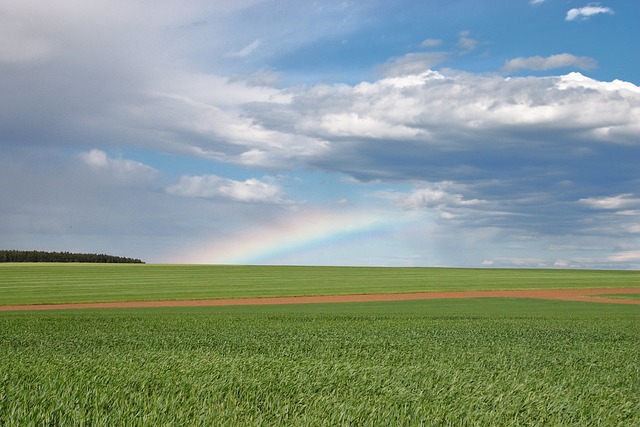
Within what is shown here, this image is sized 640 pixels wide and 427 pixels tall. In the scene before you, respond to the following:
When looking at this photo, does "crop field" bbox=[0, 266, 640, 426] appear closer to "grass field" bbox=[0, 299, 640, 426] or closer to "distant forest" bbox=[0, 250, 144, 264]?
"grass field" bbox=[0, 299, 640, 426]

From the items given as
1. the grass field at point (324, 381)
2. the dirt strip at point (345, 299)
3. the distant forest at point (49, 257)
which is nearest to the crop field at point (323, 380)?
the grass field at point (324, 381)

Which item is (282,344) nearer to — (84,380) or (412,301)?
(84,380)

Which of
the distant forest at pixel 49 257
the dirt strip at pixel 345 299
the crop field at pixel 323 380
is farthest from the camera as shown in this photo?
the distant forest at pixel 49 257

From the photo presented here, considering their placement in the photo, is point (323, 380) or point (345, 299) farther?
point (345, 299)

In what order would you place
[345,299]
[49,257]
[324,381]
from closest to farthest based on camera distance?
[324,381] < [345,299] < [49,257]

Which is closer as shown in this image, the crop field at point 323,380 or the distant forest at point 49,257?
the crop field at point 323,380

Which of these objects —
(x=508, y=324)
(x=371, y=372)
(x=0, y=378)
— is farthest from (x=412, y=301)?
(x=0, y=378)

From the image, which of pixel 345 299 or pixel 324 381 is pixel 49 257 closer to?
pixel 345 299

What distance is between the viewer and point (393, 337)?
75.8 ft

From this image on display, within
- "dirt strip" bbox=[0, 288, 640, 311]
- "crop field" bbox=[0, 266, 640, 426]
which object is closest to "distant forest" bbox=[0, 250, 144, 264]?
"dirt strip" bbox=[0, 288, 640, 311]

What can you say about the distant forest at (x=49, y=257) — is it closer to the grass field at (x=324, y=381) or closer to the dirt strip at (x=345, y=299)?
the dirt strip at (x=345, y=299)

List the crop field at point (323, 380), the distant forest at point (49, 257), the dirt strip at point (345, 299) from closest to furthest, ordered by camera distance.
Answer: the crop field at point (323, 380)
the dirt strip at point (345, 299)
the distant forest at point (49, 257)

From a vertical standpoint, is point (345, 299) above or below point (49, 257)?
below

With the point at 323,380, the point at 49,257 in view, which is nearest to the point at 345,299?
the point at 323,380
